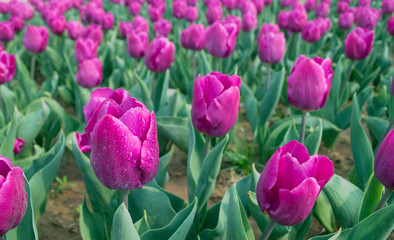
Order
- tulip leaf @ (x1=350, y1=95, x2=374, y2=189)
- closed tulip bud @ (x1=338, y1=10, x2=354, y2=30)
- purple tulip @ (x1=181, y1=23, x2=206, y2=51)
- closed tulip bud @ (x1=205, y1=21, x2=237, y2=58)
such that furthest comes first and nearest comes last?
closed tulip bud @ (x1=338, y1=10, x2=354, y2=30) → purple tulip @ (x1=181, y1=23, x2=206, y2=51) → closed tulip bud @ (x1=205, y1=21, x2=237, y2=58) → tulip leaf @ (x1=350, y1=95, x2=374, y2=189)

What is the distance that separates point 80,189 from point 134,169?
144 cm

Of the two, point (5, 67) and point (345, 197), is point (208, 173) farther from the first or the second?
point (5, 67)

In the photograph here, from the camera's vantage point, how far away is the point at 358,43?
2.41 meters

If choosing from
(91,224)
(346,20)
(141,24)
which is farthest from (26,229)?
(346,20)

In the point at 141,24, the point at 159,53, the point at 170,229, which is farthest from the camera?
the point at 141,24

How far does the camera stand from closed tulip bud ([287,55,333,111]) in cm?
147

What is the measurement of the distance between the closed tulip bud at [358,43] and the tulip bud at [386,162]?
5.06 ft

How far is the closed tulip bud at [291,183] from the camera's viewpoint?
2.89ft

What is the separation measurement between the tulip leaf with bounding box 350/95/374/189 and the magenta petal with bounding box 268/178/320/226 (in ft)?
2.55

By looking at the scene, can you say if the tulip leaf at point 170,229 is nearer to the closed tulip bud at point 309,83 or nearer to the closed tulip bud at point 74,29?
the closed tulip bud at point 309,83

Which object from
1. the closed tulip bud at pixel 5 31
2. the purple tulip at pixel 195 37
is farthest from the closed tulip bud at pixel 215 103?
the closed tulip bud at pixel 5 31

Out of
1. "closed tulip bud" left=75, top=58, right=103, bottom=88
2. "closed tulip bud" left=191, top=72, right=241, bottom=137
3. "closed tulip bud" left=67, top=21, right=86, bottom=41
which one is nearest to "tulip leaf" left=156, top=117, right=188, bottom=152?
"closed tulip bud" left=75, top=58, right=103, bottom=88

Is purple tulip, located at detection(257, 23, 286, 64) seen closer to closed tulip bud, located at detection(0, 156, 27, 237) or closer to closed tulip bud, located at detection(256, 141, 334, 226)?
closed tulip bud, located at detection(256, 141, 334, 226)

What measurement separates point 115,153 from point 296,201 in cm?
42
